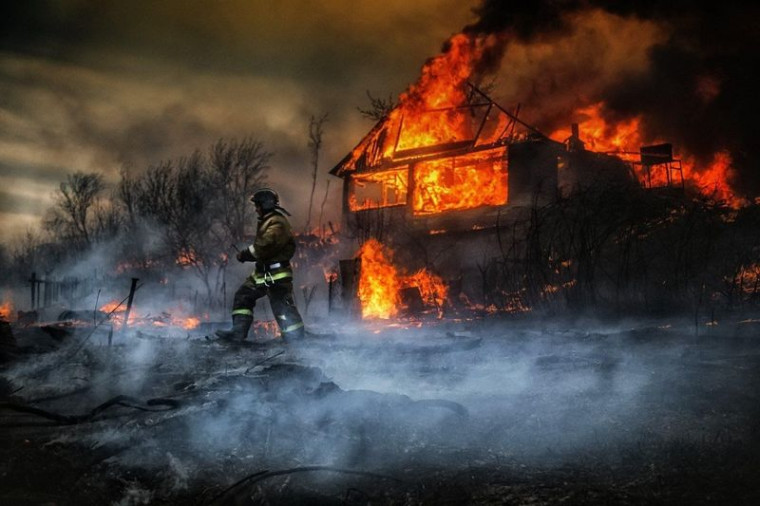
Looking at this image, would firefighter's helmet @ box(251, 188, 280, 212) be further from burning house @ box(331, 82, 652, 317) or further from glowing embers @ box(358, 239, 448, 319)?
burning house @ box(331, 82, 652, 317)

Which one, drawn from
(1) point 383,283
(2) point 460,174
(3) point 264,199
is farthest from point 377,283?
(3) point 264,199

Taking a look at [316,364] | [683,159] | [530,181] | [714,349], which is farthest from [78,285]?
[683,159]

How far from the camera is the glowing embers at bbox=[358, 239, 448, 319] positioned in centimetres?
1673

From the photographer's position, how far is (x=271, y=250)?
750 cm

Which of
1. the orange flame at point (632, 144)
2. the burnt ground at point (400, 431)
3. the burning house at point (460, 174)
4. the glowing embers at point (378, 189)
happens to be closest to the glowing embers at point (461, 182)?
the burning house at point (460, 174)

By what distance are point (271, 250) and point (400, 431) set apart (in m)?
4.14

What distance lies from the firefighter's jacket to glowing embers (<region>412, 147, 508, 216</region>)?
14.0 m

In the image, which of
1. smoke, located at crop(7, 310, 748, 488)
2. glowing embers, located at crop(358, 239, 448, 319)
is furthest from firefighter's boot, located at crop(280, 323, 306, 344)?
glowing embers, located at crop(358, 239, 448, 319)

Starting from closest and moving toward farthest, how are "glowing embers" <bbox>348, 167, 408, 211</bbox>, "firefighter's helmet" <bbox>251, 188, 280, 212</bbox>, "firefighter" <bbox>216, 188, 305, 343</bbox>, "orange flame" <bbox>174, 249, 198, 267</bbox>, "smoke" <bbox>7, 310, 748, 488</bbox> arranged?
1. "smoke" <bbox>7, 310, 748, 488</bbox>
2. "firefighter" <bbox>216, 188, 305, 343</bbox>
3. "firefighter's helmet" <bbox>251, 188, 280, 212</bbox>
4. "glowing embers" <bbox>348, 167, 408, 211</bbox>
5. "orange flame" <bbox>174, 249, 198, 267</bbox>

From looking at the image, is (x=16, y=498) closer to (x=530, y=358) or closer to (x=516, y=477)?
(x=516, y=477)

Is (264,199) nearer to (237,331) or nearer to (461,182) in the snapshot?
(237,331)

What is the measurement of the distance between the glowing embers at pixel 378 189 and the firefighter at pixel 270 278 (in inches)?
599

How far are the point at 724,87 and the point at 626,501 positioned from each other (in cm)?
3040

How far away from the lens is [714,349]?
18.3 ft
